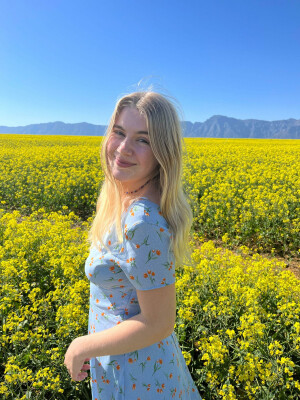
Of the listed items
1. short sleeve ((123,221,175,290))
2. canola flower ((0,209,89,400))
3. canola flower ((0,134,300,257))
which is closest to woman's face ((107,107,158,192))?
short sleeve ((123,221,175,290))

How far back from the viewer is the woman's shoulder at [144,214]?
94 cm

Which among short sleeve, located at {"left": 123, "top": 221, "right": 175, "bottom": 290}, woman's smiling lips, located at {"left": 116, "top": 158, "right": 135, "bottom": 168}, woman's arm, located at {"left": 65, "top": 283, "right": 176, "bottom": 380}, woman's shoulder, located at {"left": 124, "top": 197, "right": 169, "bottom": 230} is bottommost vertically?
woman's arm, located at {"left": 65, "top": 283, "right": 176, "bottom": 380}

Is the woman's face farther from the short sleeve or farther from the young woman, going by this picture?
the short sleeve

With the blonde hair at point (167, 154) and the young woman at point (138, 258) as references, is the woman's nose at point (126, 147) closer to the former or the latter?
the young woman at point (138, 258)

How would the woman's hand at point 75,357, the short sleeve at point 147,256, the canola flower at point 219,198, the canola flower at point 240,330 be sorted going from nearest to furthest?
the short sleeve at point 147,256
the woman's hand at point 75,357
the canola flower at point 240,330
the canola flower at point 219,198

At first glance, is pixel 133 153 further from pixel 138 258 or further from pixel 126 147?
pixel 138 258

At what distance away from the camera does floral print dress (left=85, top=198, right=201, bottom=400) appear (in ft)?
3.01

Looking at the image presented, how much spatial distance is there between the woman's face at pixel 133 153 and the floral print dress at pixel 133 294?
11 centimetres

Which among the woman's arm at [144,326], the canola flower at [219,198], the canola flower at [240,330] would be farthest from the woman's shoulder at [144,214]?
the canola flower at [219,198]

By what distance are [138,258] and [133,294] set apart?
0.89 feet

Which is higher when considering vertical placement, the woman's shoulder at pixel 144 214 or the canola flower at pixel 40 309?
the woman's shoulder at pixel 144 214

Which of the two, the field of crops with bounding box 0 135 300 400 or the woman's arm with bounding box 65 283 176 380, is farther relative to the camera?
the field of crops with bounding box 0 135 300 400

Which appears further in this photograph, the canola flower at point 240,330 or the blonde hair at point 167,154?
the canola flower at point 240,330

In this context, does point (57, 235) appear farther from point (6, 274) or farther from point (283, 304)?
point (283, 304)
